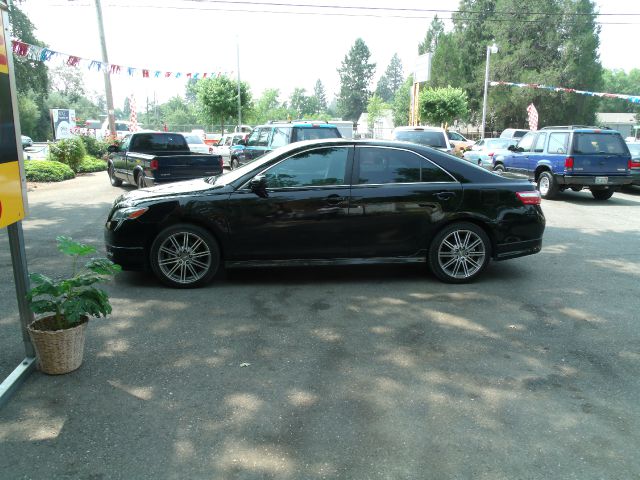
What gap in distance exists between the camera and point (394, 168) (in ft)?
21.0

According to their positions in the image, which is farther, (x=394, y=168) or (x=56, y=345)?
(x=394, y=168)

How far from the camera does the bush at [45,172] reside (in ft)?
61.0

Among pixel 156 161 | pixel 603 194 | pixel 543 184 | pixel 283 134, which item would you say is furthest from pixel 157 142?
pixel 603 194

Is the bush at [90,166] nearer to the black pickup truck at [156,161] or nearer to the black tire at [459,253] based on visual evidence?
the black pickup truck at [156,161]

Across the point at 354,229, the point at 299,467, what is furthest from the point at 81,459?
the point at 354,229

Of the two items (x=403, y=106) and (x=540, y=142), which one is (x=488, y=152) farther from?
(x=403, y=106)

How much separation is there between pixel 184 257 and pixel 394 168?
2.68 m

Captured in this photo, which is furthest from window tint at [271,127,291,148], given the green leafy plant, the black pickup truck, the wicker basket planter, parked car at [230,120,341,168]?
the wicker basket planter

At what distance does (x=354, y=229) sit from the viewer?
20.4 feet

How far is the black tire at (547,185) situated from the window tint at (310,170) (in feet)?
32.6

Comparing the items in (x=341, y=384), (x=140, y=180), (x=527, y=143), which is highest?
(x=527, y=143)

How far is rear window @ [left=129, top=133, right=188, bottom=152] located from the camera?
15.6 meters

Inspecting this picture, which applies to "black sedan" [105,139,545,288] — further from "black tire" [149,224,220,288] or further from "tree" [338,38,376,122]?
"tree" [338,38,376,122]

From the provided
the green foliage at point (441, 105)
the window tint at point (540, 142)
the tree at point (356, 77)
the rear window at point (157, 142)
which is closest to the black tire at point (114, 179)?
the rear window at point (157, 142)
